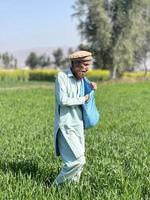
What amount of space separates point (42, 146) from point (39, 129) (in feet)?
10.9

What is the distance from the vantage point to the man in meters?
7.18

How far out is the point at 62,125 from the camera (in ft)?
23.8

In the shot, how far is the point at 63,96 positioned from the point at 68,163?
86cm

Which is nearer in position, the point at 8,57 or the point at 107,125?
the point at 107,125

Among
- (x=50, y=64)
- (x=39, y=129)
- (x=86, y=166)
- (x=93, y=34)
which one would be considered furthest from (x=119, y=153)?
(x=50, y=64)

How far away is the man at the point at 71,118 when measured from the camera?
7176 millimetres

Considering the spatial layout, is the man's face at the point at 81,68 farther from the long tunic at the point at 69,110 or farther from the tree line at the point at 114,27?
the tree line at the point at 114,27

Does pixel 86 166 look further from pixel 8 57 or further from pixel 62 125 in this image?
pixel 8 57

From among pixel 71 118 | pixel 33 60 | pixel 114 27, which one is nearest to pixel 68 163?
pixel 71 118

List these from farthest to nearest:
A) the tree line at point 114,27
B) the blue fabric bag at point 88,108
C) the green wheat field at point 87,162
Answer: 1. the tree line at point 114,27
2. the blue fabric bag at point 88,108
3. the green wheat field at point 87,162

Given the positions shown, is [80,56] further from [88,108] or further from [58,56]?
[58,56]

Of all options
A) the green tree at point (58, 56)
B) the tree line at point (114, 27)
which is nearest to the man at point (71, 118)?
the tree line at point (114, 27)

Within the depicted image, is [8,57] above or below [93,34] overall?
below

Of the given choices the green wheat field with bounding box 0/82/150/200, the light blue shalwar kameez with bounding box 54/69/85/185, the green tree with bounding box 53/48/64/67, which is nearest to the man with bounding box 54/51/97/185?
the light blue shalwar kameez with bounding box 54/69/85/185
